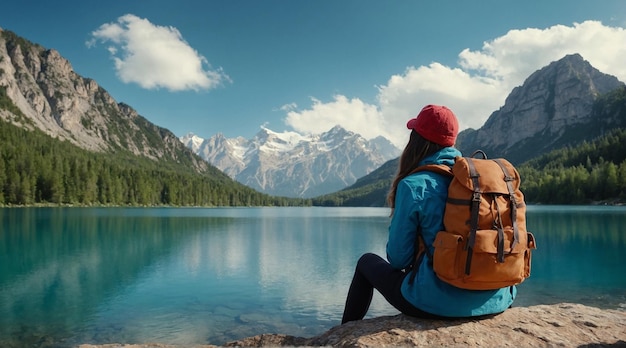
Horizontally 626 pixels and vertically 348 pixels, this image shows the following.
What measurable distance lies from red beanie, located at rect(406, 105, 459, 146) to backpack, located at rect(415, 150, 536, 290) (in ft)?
2.01

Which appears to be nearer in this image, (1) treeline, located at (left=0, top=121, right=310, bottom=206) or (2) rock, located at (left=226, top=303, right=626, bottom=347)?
(2) rock, located at (left=226, top=303, right=626, bottom=347)

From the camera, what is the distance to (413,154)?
5.33 metres

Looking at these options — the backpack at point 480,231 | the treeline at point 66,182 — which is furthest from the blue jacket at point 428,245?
the treeline at point 66,182

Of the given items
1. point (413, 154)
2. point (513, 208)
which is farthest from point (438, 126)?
point (513, 208)

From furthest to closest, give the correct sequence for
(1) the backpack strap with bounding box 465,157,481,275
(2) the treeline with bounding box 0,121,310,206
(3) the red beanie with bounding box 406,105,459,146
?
(2) the treeline with bounding box 0,121,310,206 < (3) the red beanie with bounding box 406,105,459,146 < (1) the backpack strap with bounding box 465,157,481,275

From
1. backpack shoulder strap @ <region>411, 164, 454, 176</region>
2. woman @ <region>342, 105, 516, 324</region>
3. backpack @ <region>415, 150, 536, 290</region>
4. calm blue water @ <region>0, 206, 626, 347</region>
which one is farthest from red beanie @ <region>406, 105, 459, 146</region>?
calm blue water @ <region>0, 206, 626, 347</region>

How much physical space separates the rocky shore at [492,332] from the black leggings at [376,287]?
0.77 ft

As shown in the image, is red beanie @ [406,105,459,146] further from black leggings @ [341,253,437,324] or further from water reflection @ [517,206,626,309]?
water reflection @ [517,206,626,309]

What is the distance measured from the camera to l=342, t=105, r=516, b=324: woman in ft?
15.2

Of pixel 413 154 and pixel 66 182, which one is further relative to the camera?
pixel 66 182

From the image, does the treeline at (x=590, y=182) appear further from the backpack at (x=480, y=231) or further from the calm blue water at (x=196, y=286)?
the backpack at (x=480, y=231)

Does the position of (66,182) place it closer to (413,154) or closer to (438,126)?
(413,154)

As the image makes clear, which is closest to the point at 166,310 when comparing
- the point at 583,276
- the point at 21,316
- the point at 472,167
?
the point at 21,316

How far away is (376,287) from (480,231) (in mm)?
1815
